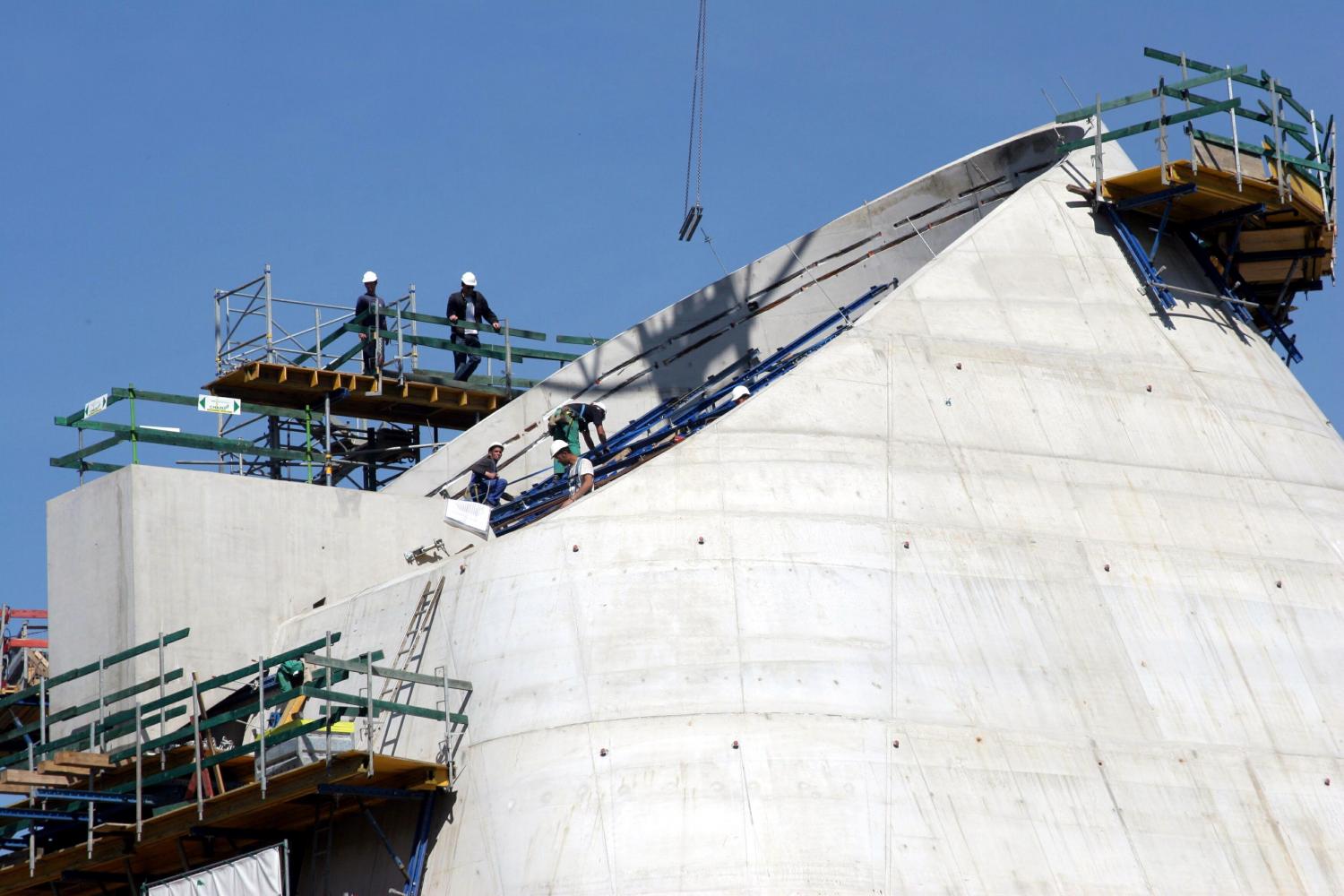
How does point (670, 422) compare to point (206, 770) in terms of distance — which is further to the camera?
point (670, 422)

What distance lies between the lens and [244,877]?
77.6 ft

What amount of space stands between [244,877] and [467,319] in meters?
15.9

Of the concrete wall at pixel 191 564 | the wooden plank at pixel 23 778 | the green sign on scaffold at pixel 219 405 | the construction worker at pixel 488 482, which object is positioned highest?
the green sign on scaffold at pixel 219 405

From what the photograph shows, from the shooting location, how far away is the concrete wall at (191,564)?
26312 millimetres

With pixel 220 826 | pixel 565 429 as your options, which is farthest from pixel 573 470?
pixel 220 826

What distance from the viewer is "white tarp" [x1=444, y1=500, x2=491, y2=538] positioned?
26.8 meters

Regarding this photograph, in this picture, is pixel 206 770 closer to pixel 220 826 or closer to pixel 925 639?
pixel 220 826

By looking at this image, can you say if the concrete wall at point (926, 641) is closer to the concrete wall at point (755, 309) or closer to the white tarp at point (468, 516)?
the white tarp at point (468, 516)

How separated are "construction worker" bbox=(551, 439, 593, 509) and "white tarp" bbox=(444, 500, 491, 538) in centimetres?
109

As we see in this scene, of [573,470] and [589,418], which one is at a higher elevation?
[589,418]

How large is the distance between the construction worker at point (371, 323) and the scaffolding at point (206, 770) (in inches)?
411

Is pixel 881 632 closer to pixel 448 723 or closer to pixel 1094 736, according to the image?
pixel 1094 736

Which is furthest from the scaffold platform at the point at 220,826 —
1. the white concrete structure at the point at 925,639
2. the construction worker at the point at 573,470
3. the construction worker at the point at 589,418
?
the construction worker at the point at 589,418

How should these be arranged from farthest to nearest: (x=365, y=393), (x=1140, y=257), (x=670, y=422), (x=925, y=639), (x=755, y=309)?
(x=365, y=393), (x=755, y=309), (x=670, y=422), (x=1140, y=257), (x=925, y=639)
